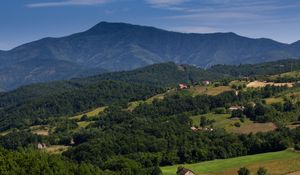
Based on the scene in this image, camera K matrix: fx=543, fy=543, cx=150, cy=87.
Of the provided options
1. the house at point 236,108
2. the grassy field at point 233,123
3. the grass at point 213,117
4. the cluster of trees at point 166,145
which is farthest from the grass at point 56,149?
the house at point 236,108

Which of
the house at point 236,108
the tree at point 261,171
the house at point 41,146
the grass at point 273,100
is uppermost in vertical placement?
the grass at point 273,100

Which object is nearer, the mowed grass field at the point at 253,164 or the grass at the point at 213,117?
the mowed grass field at the point at 253,164

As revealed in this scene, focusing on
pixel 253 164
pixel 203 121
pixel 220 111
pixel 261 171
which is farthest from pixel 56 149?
pixel 261 171

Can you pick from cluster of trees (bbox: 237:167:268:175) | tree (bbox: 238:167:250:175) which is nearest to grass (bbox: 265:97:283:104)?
cluster of trees (bbox: 237:167:268:175)

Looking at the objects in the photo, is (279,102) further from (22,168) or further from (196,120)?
(22,168)

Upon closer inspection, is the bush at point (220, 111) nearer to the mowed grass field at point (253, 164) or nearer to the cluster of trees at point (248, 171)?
the mowed grass field at point (253, 164)

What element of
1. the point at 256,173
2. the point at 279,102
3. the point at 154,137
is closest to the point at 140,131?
the point at 154,137

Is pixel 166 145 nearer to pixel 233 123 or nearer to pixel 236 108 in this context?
pixel 233 123

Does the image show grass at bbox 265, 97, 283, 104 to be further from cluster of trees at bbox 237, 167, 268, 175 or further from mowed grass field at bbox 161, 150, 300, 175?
cluster of trees at bbox 237, 167, 268, 175
